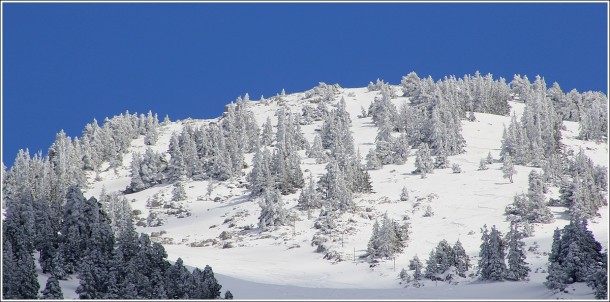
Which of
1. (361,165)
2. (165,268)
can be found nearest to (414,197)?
(361,165)

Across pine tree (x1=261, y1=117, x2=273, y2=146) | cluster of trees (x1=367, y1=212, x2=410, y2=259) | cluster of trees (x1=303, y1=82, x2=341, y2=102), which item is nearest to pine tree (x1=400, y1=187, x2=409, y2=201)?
cluster of trees (x1=367, y1=212, x2=410, y2=259)

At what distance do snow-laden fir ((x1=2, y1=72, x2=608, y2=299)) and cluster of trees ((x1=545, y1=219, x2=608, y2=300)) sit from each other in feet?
0.41

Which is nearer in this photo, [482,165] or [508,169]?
[508,169]

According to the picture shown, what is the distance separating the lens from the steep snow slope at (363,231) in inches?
2603

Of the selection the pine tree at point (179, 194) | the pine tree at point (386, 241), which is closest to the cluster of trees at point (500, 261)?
the pine tree at point (386, 241)

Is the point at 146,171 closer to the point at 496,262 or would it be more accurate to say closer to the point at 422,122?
the point at 422,122

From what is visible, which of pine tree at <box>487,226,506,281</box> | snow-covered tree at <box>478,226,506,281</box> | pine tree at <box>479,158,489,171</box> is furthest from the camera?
pine tree at <box>479,158,489,171</box>

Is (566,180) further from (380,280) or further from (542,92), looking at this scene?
(542,92)

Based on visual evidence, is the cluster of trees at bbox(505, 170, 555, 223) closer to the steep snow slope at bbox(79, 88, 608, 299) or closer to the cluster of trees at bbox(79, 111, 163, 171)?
the steep snow slope at bbox(79, 88, 608, 299)

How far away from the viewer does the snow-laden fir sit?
59.5 metres

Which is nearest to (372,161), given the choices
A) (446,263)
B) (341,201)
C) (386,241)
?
(341,201)

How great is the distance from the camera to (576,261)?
189 ft

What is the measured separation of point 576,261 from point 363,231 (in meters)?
33.5

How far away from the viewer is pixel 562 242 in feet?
200
